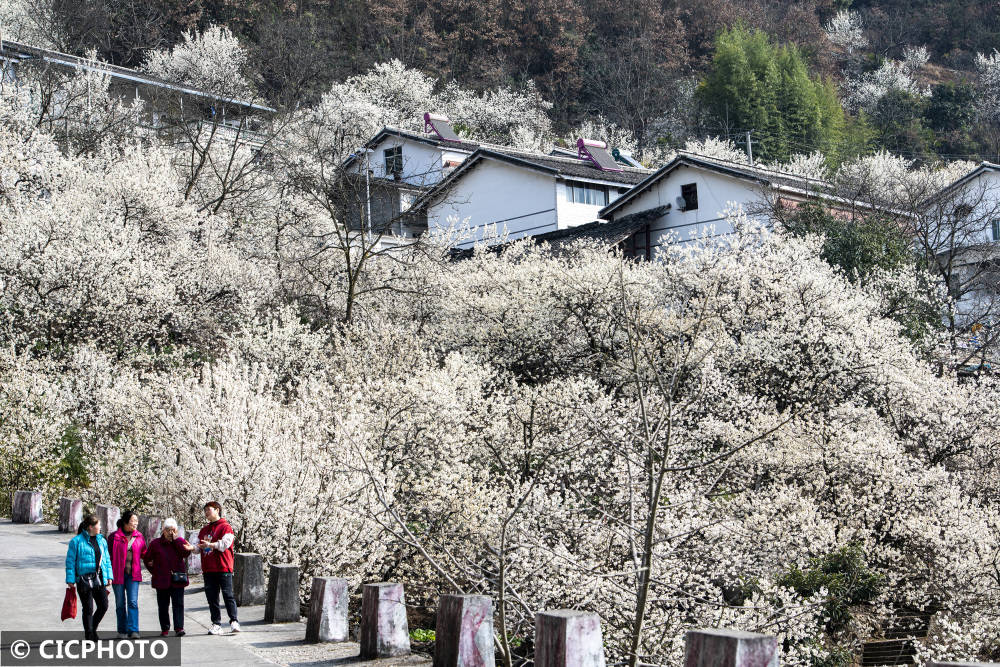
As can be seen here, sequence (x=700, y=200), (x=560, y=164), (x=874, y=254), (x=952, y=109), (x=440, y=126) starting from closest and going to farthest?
1. (x=874, y=254)
2. (x=700, y=200)
3. (x=560, y=164)
4. (x=440, y=126)
5. (x=952, y=109)

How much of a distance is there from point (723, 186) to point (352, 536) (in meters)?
26.9

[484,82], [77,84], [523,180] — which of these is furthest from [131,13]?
[523,180]

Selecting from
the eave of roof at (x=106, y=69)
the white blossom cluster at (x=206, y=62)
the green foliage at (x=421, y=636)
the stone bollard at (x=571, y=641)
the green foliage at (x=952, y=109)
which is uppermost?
the green foliage at (x=952, y=109)

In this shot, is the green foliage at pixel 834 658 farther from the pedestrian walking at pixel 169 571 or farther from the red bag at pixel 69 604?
the red bag at pixel 69 604

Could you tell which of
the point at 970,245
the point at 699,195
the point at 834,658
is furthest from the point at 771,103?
the point at 834,658

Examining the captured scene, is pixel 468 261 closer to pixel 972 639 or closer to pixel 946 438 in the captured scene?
pixel 946 438

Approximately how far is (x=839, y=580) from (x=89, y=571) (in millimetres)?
12108

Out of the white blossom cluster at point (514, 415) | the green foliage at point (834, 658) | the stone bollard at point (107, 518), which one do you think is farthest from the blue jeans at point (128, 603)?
the green foliage at point (834, 658)

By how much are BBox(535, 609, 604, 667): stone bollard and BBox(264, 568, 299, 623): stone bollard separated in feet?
17.6

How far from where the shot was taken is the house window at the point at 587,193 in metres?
42.8

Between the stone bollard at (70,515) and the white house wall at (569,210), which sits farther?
the white house wall at (569,210)

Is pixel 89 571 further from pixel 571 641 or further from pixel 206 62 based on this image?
pixel 206 62

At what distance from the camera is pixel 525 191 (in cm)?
4375

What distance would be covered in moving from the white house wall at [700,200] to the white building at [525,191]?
375 centimetres
